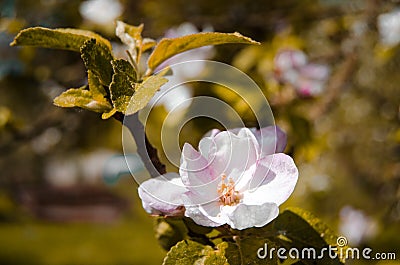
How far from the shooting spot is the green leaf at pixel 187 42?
18.8 inches

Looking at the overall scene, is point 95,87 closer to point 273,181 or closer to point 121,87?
point 121,87

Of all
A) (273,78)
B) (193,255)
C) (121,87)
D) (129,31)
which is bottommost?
(193,255)

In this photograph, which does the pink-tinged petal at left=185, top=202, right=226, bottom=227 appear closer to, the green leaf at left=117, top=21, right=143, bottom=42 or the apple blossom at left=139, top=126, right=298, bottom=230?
the apple blossom at left=139, top=126, right=298, bottom=230

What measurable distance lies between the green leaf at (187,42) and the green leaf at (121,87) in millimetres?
60

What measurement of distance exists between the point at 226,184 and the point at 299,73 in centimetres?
68

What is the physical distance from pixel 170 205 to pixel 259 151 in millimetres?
81

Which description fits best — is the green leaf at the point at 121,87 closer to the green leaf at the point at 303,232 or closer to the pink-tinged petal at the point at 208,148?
the pink-tinged petal at the point at 208,148

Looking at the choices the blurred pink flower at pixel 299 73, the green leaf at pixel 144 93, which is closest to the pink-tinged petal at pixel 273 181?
the green leaf at pixel 144 93

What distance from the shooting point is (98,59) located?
1.54ft

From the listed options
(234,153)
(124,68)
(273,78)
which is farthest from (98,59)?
(273,78)

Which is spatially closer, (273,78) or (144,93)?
(144,93)

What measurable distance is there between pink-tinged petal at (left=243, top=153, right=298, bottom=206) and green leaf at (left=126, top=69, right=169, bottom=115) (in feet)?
0.33

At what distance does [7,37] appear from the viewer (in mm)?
1180

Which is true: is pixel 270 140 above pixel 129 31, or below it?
below
